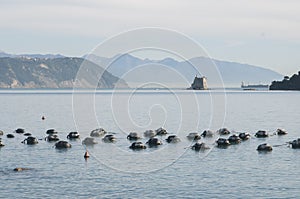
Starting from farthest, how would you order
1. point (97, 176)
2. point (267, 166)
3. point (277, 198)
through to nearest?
point (267, 166) < point (97, 176) < point (277, 198)

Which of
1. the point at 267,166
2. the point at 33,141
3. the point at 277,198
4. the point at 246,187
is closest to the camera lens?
the point at 277,198

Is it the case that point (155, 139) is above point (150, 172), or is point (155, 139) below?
above

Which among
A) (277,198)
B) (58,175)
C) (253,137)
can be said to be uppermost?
(253,137)

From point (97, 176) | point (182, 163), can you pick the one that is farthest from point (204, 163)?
point (97, 176)

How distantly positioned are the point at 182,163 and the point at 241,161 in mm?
8853

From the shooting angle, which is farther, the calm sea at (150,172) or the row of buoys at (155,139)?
the row of buoys at (155,139)

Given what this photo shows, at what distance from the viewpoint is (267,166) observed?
248 ft

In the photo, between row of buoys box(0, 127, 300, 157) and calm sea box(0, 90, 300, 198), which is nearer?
calm sea box(0, 90, 300, 198)

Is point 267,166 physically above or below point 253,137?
below

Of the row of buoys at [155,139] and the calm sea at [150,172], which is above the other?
the row of buoys at [155,139]

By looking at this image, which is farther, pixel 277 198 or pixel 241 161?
pixel 241 161

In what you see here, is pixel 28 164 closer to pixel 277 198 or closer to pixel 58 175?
pixel 58 175

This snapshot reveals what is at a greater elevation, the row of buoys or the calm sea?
the row of buoys

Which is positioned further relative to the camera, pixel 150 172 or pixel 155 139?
pixel 155 139
